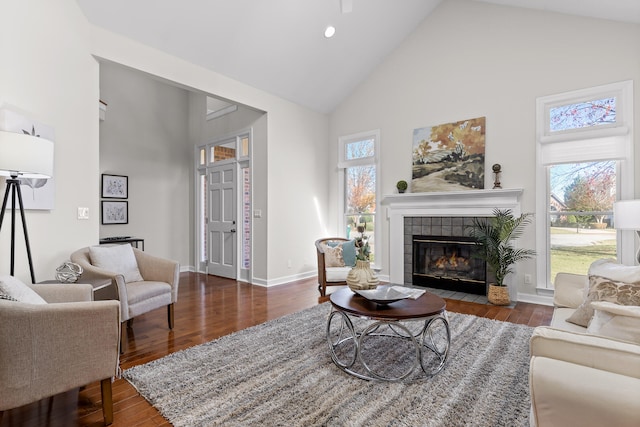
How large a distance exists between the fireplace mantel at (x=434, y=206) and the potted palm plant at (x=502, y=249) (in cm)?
16

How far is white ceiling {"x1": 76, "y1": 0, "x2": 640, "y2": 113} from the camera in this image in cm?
337

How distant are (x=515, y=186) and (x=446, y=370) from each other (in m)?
2.97

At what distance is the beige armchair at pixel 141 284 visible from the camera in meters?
2.59

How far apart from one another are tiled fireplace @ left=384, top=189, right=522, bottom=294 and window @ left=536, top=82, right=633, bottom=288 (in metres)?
0.47

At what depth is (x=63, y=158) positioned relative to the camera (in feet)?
10.0

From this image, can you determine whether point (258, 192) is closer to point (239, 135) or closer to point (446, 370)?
point (239, 135)

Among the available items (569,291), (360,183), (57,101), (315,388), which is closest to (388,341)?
(315,388)

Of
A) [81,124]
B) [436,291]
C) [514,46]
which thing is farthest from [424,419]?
[514,46]

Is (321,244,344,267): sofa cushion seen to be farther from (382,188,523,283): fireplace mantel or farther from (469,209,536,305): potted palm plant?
(469,209,536,305): potted palm plant

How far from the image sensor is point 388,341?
9.23 ft

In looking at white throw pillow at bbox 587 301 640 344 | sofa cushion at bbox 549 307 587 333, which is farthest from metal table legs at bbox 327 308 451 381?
white throw pillow at bbox 587 301 640 344

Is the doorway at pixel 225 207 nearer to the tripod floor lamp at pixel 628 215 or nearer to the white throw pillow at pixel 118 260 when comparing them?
the white throw pillow at pixel 118 260

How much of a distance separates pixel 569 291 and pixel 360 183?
3755 mm

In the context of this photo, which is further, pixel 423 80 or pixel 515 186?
pixel 423 80
